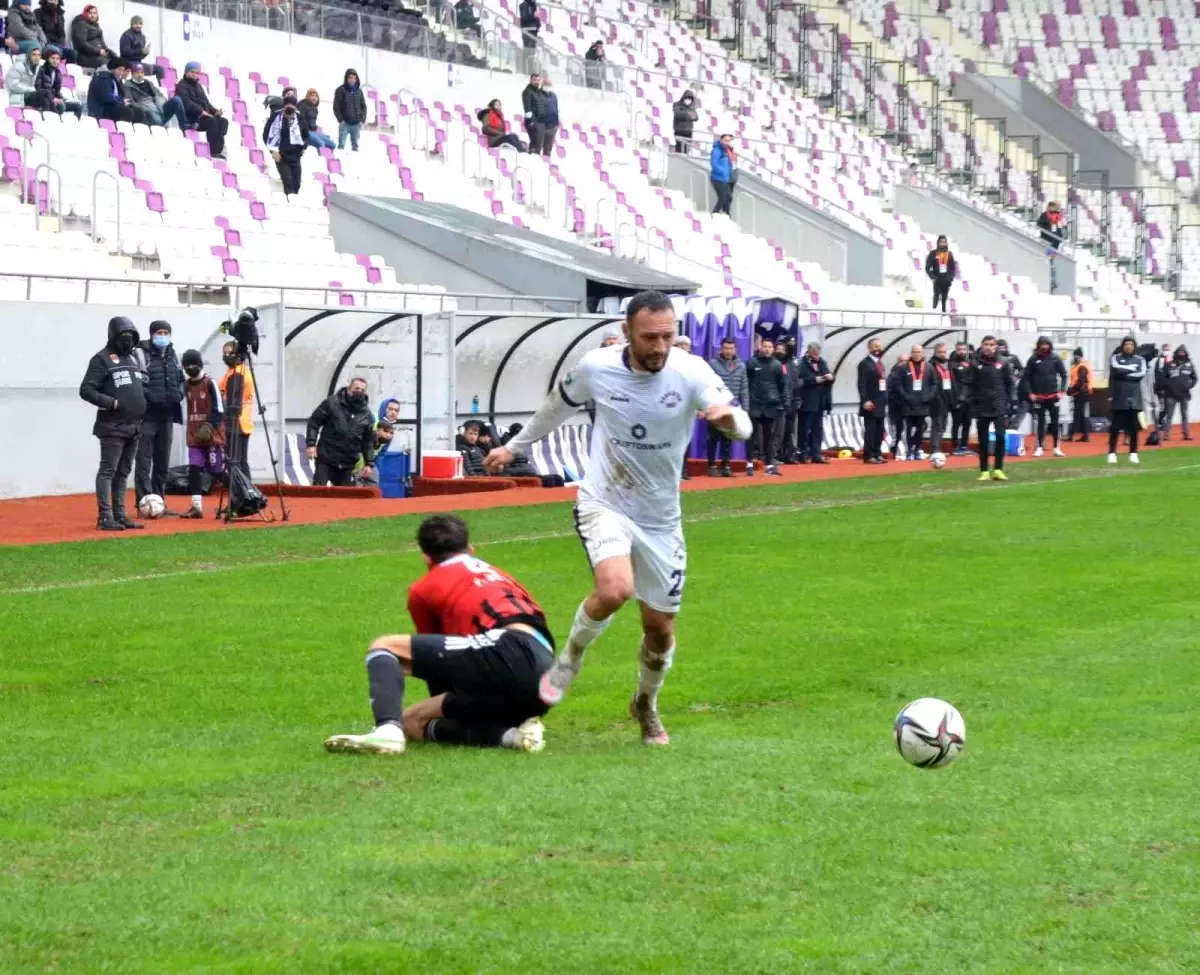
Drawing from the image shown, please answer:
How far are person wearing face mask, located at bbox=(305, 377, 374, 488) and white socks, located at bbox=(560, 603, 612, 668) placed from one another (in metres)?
15.3

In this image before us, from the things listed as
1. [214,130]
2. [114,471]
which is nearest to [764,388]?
[214,130]

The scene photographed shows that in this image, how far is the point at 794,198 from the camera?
1783 inches

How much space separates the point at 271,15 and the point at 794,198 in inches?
540

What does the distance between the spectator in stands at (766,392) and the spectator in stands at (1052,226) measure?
1021 inches

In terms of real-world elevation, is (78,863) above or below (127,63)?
below

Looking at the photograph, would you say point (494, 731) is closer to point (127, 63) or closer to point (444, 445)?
point (444, 445)

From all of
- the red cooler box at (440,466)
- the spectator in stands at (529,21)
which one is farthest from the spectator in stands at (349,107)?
the red cooler box at (440,466)

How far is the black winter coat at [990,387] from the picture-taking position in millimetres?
25641

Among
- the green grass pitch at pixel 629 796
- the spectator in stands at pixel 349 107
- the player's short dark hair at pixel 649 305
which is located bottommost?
the green grass pitch at pixel 629 796

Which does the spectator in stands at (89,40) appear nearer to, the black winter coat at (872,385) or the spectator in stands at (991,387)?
the black winter coat at (872,385)

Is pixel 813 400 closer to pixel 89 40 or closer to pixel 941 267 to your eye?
pixel 941 267

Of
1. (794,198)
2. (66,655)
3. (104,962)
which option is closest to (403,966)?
(104,962)

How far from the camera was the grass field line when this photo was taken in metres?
14.8

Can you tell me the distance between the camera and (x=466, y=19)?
42156 millimetres
